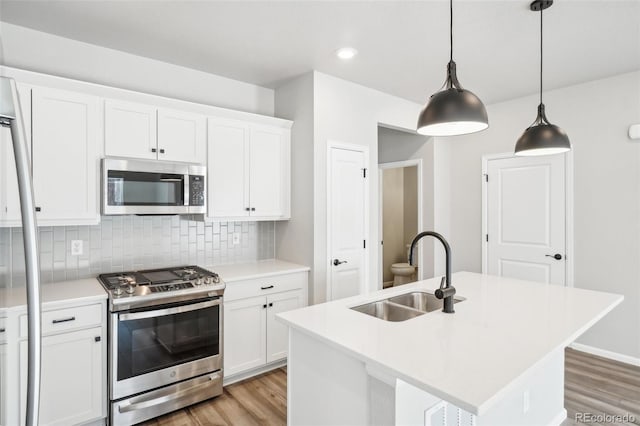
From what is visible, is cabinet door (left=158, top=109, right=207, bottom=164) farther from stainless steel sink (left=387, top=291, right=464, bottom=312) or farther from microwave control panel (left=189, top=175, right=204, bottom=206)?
stainless steel sink (left=387, top=291, right=464, bottom=312)

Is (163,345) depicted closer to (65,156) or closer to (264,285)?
(264,285)

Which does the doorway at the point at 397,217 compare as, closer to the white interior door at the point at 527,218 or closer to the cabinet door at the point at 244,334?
the white interior door at the point at 527,218

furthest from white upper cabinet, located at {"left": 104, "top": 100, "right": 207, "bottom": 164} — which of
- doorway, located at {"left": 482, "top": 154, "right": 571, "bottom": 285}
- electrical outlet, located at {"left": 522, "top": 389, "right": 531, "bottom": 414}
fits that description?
doorway, located at {"left": 482, "top": 154, "right": 571, "bottom": 285}

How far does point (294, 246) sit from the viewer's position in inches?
143

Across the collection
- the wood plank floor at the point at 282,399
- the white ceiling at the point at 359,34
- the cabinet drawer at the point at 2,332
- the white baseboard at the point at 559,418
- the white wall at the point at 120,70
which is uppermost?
the white ceiling at the point at 359,34

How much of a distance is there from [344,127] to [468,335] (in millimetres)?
2467

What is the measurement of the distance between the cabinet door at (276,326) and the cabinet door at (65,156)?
152 centimetres

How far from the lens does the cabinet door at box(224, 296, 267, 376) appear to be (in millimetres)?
2947

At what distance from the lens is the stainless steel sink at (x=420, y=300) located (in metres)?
2.35

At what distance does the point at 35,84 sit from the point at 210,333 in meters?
2.05

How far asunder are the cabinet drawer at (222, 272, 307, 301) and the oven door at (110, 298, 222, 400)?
0.18 metres

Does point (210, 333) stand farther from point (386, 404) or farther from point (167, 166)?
point (386, 404)

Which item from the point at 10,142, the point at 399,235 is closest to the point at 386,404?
the point at 10,142

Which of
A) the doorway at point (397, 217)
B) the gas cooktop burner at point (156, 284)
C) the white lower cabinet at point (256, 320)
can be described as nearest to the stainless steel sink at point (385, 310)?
the white lower cabinet at point (256, 320)
